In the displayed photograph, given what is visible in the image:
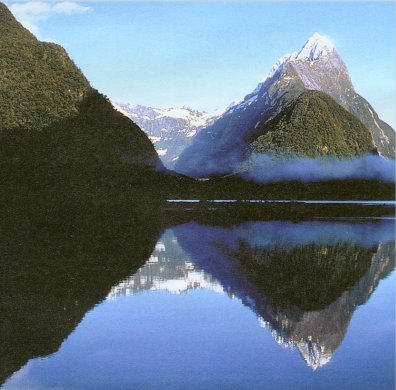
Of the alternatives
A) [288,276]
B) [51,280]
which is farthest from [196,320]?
[288,276]

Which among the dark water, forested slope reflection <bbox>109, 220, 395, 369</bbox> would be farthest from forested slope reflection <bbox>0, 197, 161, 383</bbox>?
forested slope reflection <bbox>109, 220, 395, 369</bbox>

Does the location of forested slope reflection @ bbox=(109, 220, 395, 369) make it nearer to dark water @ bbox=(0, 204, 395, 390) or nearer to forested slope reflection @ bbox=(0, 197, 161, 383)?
dark water @ bbox=(0, 204, 395, 390)

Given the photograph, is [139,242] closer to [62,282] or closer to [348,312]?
[62,282]

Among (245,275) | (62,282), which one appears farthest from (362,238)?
(62,282)

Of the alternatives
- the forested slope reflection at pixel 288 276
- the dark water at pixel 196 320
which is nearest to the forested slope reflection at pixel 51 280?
the dark water at pixel 196 320

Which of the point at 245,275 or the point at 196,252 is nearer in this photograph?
the point at 245,275

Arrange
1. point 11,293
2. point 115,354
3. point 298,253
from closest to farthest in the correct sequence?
point 115,354 → point 11,293 → point 298,253

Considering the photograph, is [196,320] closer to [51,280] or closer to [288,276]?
[51,280]
